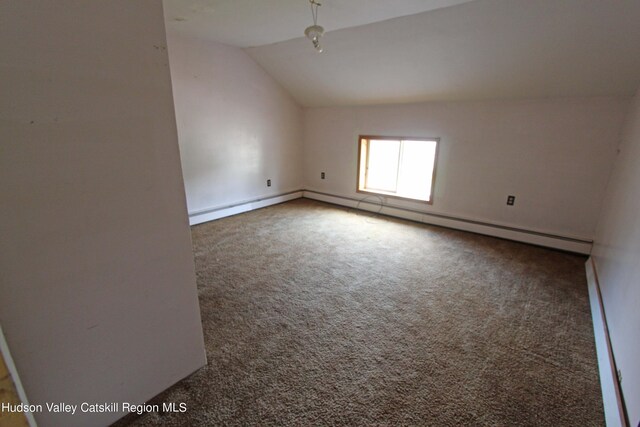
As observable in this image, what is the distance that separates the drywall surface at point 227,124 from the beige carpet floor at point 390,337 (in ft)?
3.59

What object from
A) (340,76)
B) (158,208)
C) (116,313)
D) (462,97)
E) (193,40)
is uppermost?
(193,40)

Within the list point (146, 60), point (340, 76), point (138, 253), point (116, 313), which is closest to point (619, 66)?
point (340, 76)

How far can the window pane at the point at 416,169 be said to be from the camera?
3805 mm

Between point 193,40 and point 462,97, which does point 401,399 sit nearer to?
point 462,97

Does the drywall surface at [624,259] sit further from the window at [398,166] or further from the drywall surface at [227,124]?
the drywall surface at [227,124]

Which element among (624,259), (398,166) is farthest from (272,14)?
(624,259)

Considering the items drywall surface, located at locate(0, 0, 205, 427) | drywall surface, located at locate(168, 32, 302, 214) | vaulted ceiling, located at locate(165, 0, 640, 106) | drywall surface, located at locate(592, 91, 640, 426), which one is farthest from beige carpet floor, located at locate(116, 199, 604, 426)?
vaulted ceiling, located at locate(165, 0, 640, 106)

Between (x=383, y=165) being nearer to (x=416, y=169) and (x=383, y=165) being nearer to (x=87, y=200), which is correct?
(x=416, y=169)

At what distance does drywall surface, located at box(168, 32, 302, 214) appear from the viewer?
3.32 m

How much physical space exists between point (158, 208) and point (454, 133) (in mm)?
3364

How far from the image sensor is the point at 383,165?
4.28m

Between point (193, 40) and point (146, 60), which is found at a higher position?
point (193, 40)

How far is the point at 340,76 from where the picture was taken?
3549mm

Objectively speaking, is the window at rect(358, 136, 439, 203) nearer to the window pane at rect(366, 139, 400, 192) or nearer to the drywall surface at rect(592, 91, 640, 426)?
the window pane at rect(366, 139, 400, 192)
